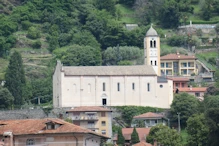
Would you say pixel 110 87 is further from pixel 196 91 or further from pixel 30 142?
pixel 30 142

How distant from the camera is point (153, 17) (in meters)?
154

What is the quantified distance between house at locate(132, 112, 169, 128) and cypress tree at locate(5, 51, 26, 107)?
508 inches

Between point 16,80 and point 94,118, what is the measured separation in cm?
1987

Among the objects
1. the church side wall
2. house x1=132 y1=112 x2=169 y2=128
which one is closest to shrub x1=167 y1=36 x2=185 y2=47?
the church side wall

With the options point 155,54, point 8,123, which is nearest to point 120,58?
point 155,54

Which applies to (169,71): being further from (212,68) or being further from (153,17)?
(153,17)

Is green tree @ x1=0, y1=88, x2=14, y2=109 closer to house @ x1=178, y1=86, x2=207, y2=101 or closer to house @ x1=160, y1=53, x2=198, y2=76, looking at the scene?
house @ x1=178, y1=86, x2=207, y2=101

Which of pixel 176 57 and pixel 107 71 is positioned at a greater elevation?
pixel 176 57

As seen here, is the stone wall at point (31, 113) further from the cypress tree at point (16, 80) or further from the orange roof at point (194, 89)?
the orange roof at point (194, 89)

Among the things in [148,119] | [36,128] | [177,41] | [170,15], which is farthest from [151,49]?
[36,128]

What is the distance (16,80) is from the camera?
10962cm

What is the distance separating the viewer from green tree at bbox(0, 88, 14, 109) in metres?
104

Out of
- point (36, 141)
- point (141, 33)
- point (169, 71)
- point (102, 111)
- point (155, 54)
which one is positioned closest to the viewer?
point (36, 141)

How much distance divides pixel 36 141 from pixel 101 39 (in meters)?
96.2
